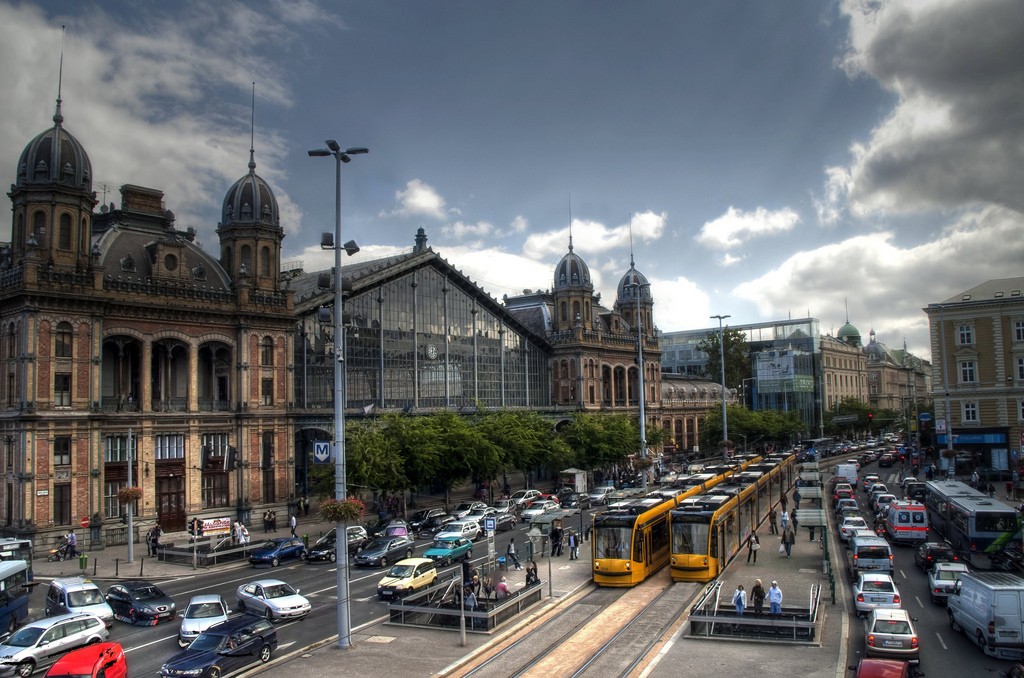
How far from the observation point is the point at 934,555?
37.2 m

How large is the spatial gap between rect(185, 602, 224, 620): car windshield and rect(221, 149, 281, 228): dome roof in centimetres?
3718

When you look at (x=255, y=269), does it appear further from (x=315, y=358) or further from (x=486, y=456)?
(x=486, y=456)

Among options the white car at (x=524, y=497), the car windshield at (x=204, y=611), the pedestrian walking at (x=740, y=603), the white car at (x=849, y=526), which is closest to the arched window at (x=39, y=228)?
the car windshield at (x=204, y=611)

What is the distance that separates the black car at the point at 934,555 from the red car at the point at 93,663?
109ft

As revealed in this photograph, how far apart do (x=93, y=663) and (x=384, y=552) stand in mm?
20992

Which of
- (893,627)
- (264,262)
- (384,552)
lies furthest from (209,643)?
(264,262)

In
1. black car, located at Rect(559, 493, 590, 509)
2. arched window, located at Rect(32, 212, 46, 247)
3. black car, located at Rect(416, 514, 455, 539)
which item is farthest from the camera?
black car, located at Rect(559, 493, 590, 509)

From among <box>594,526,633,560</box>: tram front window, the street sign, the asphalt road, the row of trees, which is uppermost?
the street sign

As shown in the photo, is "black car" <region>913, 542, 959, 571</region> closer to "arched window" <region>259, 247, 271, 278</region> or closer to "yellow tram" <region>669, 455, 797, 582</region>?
"yellow tram" <region>669, 455, 797, 582</region>

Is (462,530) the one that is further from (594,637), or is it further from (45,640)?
(45,640)

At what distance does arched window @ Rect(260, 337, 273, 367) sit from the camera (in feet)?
195

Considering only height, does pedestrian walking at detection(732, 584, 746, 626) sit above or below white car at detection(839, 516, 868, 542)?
above

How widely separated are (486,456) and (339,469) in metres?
33.7

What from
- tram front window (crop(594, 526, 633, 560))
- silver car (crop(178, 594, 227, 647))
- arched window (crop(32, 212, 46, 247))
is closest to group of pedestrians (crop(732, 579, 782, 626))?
tram front window (crop(594, 526, 633, 560))
